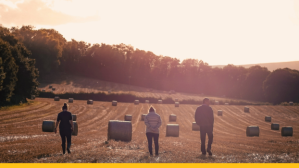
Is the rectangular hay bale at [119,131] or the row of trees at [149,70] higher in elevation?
the row of trees at [149,70]

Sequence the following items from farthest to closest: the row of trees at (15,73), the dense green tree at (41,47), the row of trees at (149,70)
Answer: the row of trees at (149,70)
the dense green tree at (41,47)
the row of trees at (15,73)

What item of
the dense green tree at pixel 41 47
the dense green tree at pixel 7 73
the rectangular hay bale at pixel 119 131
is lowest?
the rectangular hay bale at pixel 119 131

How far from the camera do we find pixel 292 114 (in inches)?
2323

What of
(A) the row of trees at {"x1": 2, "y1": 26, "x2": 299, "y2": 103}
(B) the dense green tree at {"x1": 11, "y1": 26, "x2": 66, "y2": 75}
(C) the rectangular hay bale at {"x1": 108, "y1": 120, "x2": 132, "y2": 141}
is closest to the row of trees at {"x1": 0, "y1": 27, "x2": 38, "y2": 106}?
(C) the rectangular hay bale at {"x1": 108, "y1": 120, "x2": 132, "y2": 141}

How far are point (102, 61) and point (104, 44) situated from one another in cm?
796

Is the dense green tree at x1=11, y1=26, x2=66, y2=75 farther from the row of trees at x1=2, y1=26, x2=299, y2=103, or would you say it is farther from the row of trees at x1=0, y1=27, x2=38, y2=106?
the row of trees at x1=0, y1=27, x2=38, y2=106

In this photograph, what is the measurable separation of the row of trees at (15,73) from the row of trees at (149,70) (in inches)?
1387

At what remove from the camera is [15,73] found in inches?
1724

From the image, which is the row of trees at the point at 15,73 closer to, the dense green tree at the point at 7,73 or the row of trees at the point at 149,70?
the dense green tree at the point at 7,73

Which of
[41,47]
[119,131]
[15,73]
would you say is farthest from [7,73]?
[41,47]

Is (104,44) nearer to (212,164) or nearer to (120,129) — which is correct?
(120,129)

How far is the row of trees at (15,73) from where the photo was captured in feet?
135

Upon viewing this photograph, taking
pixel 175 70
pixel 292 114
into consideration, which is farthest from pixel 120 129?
pixel 175 70

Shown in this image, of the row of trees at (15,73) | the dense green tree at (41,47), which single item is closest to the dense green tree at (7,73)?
the row of trees at (15,73)
